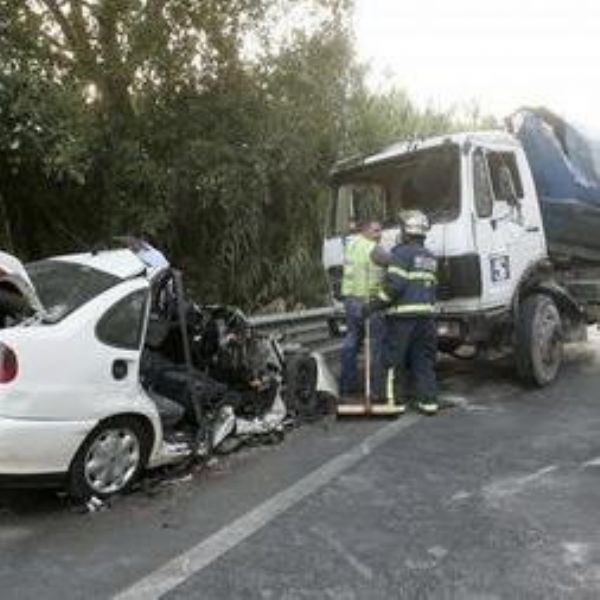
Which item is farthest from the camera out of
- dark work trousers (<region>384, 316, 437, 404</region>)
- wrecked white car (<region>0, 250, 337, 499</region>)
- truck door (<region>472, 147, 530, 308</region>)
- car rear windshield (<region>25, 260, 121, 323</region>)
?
truck door (<region>472, 147, 530, 308</region>)

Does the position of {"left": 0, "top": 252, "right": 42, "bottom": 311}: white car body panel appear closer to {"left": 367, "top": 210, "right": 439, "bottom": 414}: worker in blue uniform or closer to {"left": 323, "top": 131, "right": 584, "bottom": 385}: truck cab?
{"left": 367, "top": 210, "right": 439, "bottom": 414}: worker in blue uniform

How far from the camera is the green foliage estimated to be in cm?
1114

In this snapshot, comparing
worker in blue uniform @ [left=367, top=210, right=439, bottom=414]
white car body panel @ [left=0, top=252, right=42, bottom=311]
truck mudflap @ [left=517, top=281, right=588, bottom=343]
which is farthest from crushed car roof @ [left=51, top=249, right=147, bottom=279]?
truck mudflap @ [left=517, top=281, right=588, bottom=343]

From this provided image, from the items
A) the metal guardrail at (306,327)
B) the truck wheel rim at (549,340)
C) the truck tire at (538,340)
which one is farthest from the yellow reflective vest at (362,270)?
the truck wheel rim at (549,340)

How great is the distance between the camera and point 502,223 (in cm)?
1011

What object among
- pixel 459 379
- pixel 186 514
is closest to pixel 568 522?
pixel 186 514

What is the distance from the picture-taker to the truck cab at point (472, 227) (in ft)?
→ 32.4

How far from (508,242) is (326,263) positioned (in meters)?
1.87

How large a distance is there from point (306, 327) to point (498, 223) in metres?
2.51

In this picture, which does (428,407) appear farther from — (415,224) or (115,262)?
(115,262)

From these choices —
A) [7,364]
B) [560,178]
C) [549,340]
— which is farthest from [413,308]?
[7,364]

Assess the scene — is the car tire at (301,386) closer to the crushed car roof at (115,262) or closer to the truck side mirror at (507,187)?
the crushed car roof at (115,262)

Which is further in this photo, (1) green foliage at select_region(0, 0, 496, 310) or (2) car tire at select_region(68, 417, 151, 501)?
(1) green foliage at select_region(0, 0, 496, 310)

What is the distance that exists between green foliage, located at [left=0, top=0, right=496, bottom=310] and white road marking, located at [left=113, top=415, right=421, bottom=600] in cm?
452
